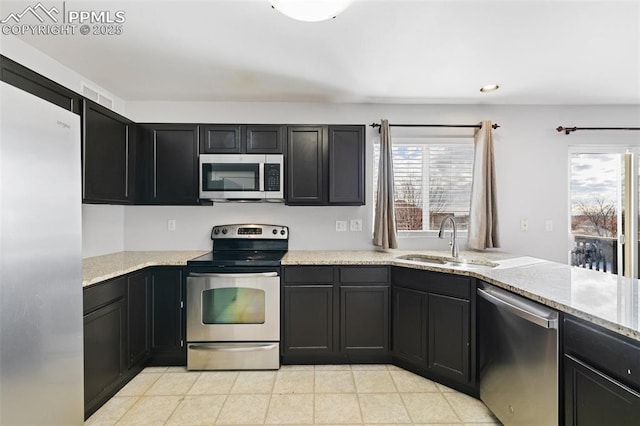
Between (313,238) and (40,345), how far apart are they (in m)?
2.22

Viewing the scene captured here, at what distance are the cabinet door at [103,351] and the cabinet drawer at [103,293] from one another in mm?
37

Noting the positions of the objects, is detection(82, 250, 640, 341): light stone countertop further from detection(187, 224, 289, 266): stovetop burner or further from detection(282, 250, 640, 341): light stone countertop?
detection(187, 224, 289, 266): stovetop burner

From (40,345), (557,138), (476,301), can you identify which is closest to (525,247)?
(557,138)

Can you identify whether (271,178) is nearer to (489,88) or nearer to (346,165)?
(346,165)

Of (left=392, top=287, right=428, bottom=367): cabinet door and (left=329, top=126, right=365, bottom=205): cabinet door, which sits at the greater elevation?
(left=329, top=126, right=365, bottom=205): cabinet door

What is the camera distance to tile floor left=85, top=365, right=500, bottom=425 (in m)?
1.89

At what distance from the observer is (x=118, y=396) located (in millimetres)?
2121

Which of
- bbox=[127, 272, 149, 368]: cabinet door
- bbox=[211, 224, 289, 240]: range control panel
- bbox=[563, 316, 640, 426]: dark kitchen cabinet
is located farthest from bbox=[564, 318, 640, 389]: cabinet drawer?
bbox=[127, 272, 149, 368]: cabinet door

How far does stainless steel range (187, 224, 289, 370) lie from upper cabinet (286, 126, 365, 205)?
31.8 inches

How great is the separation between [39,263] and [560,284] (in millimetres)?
2641

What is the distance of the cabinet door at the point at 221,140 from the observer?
2811mm

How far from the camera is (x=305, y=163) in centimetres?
283

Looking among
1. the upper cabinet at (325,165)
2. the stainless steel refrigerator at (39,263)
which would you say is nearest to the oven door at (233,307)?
the upper cabinet at (325,165)

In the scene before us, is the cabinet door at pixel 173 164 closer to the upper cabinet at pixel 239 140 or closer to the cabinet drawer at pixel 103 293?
the upper cabinet at pixel 239 140
